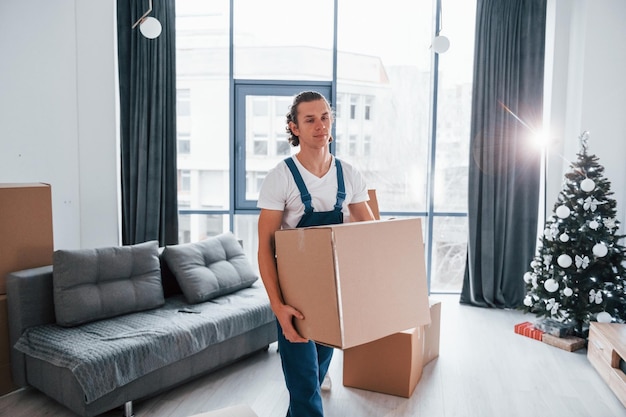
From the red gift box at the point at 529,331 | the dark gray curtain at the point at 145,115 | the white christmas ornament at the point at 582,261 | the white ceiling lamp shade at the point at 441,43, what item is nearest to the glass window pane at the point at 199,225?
the dark gray curtain at the point at 145,115

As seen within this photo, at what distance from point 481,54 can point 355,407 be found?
11.0ft

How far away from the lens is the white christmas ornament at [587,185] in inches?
142

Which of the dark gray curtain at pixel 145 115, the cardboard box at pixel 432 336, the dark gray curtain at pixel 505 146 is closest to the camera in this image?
the cardboard box at pixel 432 336

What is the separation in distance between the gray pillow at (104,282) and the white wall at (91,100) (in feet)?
3.75

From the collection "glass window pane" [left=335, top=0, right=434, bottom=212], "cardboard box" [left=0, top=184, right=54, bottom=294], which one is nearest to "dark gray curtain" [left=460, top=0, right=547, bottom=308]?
"glass window pane" [left=335, top=0, right=434, bottom=212]

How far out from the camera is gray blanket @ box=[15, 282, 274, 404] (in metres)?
2.45

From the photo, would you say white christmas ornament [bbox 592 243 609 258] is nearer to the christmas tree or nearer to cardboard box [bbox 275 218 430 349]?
the christmas tree

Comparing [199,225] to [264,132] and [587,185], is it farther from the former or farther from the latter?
[587,185]

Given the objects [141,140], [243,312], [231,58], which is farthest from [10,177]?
[231,58]

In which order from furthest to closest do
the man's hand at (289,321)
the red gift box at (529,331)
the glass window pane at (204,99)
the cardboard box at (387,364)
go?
the glass window pane at (204,99) → the red gift box at (529,331) → the cardboard box at (387,364) → the man's hand at (289,321)

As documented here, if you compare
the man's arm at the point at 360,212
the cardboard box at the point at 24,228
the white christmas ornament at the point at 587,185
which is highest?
the white christmas ornament at the point at 587,185

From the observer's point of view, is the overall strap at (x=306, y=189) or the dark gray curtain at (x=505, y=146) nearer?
the overall strap at (x=306, y=189)

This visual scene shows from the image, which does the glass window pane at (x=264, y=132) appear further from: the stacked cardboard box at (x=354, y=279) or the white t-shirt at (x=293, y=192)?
the stacked cardboard box at (x=354, y=279)

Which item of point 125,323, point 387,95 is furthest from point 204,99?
point 125,323
